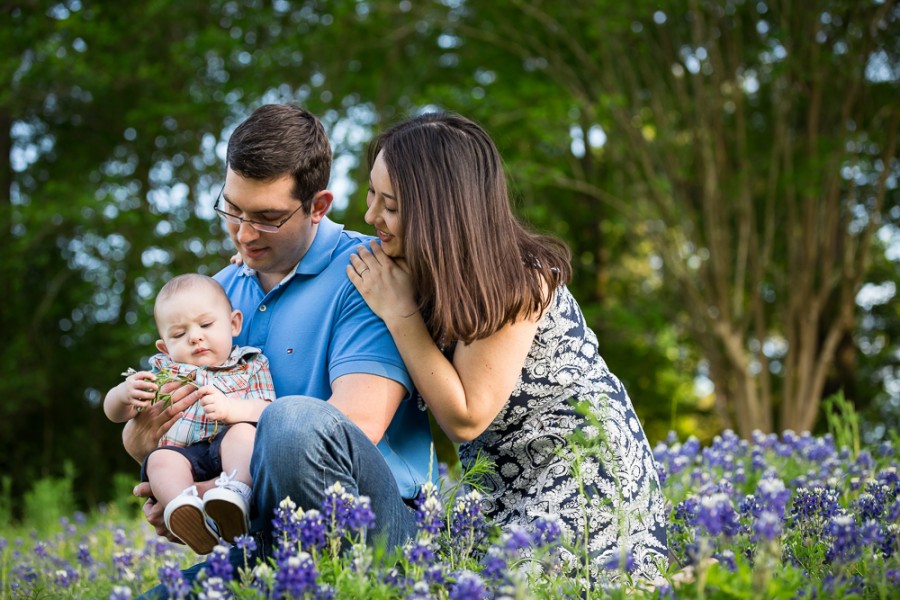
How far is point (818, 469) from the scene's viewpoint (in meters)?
3.82

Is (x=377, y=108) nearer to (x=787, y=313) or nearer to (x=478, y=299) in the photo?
(x=787, y=313)

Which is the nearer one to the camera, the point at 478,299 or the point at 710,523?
the point at 710,523

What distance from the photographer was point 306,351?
2922 mm

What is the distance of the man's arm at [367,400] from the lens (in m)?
2.62

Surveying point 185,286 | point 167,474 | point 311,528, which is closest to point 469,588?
point 311,528

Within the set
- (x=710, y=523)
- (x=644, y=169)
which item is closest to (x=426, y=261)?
(x=710, y=523)

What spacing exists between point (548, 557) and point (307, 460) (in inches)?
25.3

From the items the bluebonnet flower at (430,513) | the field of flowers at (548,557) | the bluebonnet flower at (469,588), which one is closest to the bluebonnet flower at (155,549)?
the field of flowers at (548,557)

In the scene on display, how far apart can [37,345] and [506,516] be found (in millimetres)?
12024

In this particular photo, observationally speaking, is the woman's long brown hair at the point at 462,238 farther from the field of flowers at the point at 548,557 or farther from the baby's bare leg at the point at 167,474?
the baby's bare leg at the point at 167,474

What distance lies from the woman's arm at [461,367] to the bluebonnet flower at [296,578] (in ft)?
2.50

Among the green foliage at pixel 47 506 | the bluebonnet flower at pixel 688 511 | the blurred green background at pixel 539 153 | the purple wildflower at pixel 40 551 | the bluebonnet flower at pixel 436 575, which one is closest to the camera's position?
the bluebonnet flower at pixel 436 575

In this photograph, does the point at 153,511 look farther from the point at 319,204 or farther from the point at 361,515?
the point at 319,204

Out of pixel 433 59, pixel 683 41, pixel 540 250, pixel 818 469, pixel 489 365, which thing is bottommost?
pixel 489 365
